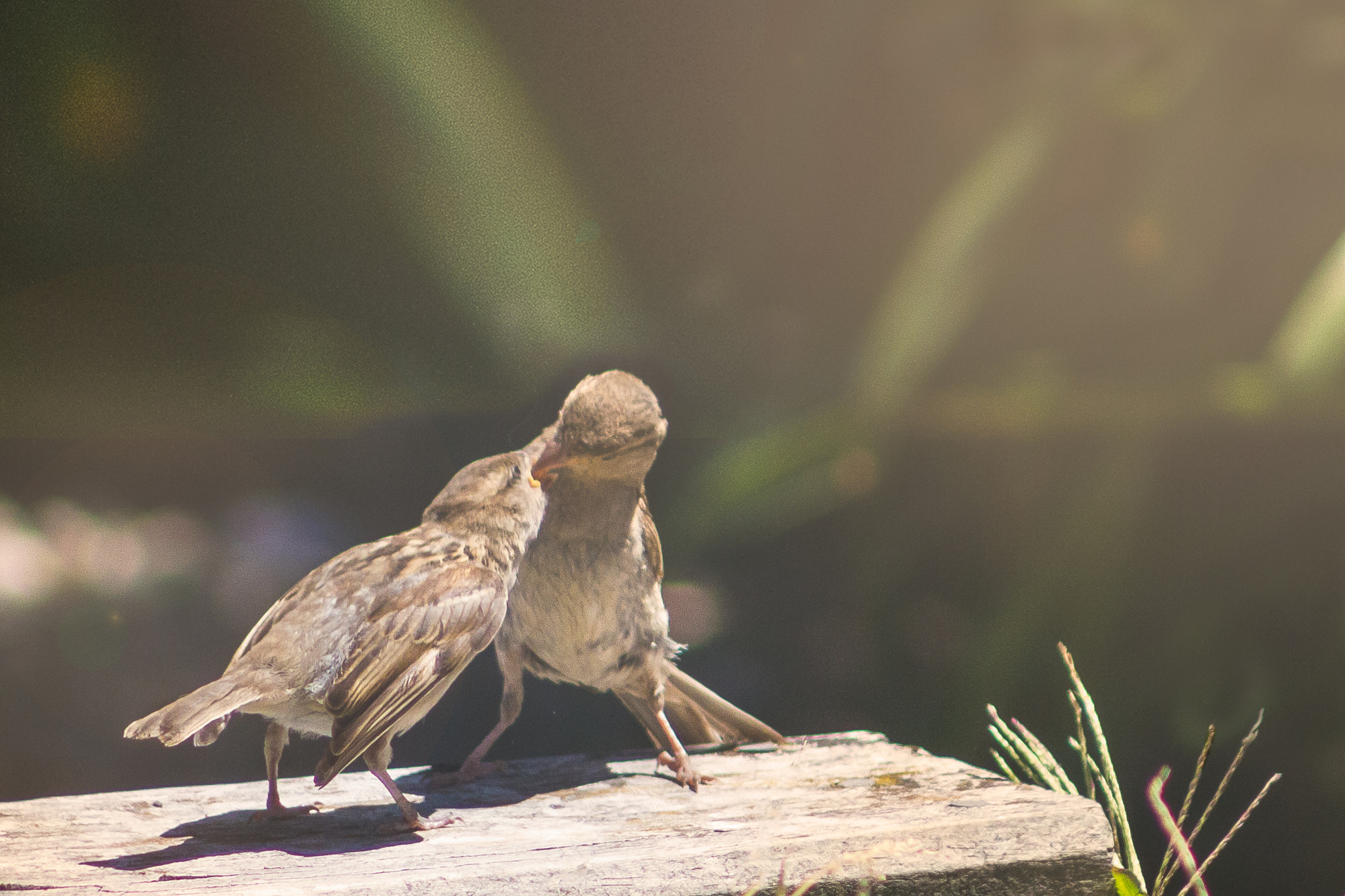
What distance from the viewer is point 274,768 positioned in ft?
6.20

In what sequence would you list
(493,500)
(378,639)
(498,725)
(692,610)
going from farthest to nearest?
(692,610) → (498,725) → (493,500) → (378,639)

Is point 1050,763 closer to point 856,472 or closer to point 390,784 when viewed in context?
point 856,472

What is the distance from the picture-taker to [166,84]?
2340 millimetres

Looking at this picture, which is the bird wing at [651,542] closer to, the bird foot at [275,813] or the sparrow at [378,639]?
the sparrow at [378,639]

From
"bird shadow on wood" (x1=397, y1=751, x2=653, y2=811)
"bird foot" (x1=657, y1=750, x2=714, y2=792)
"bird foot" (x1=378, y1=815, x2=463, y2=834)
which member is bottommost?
"bird foot" (x1=657, y1=750, x2=714, y2=792)

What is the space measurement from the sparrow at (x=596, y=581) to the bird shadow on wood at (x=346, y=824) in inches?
4.1

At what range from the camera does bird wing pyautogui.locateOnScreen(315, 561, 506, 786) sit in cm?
164

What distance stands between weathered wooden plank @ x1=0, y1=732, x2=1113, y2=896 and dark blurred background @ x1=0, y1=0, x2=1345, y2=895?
20.5 inches

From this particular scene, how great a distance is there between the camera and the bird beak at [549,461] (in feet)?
6.97

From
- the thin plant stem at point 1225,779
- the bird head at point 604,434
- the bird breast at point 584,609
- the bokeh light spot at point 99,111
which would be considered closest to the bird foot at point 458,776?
the bird breast at point 584,609

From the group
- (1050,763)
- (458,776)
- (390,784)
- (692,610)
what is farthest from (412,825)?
(1050,763)

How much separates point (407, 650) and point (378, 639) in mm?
54

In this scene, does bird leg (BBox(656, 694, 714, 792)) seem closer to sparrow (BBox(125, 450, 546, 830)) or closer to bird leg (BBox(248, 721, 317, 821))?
sparrow (BBox(125, 450, 546, 830))

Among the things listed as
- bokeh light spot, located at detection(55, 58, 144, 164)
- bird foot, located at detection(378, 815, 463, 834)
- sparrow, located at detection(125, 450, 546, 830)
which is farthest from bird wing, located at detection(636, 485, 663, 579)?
bokeh light spot, located at detection(55, 58, 144, 164)
